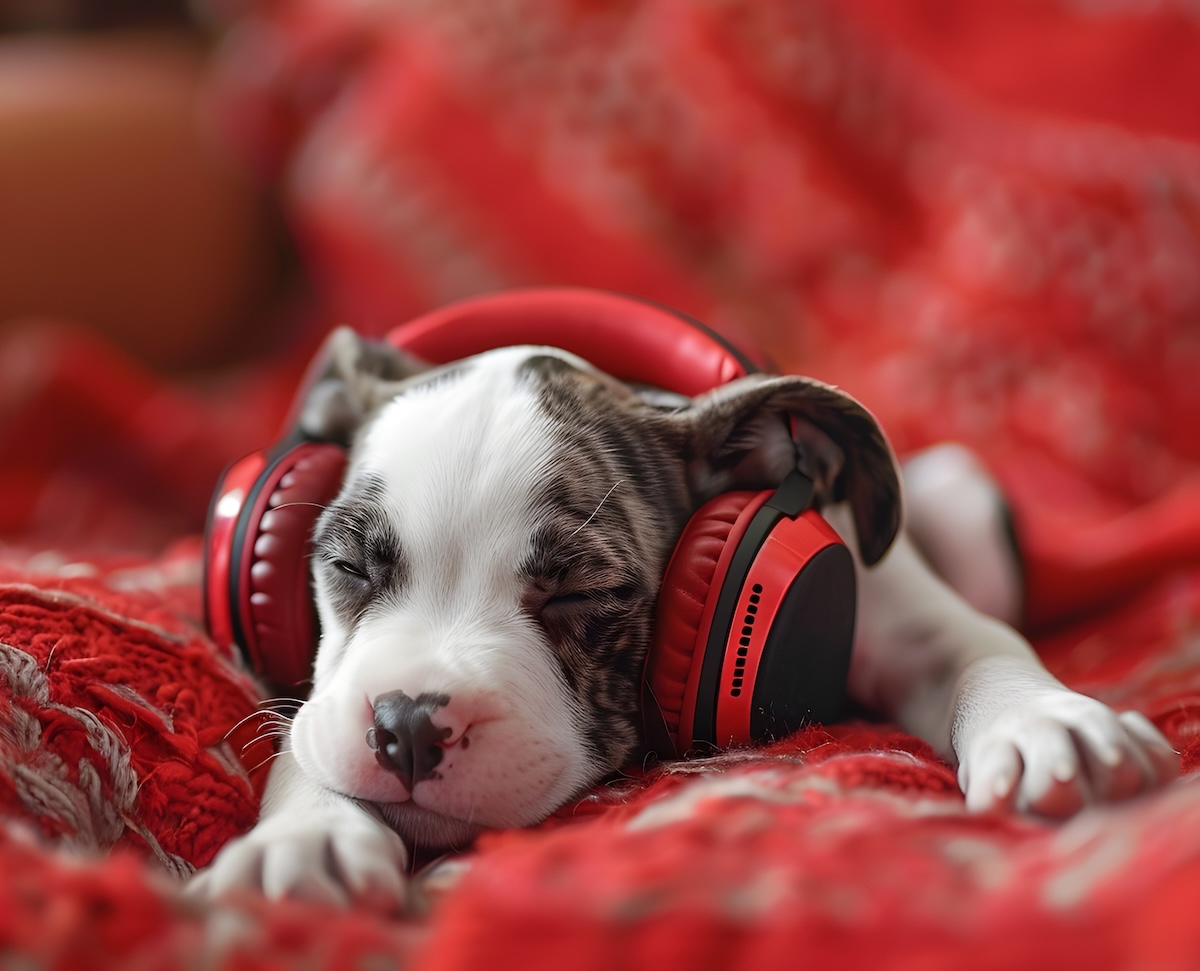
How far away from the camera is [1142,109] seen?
253 cm

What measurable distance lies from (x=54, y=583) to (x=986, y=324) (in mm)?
1991

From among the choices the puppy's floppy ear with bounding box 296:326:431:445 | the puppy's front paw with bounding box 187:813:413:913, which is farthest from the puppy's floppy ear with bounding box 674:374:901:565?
the puppy's front paw with bounding box 187:813:413:913

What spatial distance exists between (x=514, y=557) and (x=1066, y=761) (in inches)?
23.3

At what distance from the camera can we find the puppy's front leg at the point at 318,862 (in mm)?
944

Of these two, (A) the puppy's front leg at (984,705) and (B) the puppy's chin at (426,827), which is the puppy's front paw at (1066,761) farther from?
(B) the puppy's chin at (426,827)

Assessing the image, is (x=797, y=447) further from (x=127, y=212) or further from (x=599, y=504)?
(x=127, y=212)

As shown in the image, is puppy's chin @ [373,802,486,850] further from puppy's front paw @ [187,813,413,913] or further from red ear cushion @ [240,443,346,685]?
red ear cushion @ [240,443,346,685]

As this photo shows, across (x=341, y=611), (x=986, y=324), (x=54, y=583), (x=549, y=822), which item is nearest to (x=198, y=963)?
(x=549, y=822)

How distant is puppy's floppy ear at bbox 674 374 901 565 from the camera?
1334 mm

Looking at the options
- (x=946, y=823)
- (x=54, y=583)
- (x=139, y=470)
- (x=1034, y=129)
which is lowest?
(x=139, y=470)

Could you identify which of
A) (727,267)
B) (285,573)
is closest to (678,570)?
(285,573)

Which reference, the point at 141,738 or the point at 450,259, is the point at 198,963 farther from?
the point at 450,259

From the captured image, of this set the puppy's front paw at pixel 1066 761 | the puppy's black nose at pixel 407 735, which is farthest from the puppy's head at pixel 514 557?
the puppy's front paw at pixel 1066 761

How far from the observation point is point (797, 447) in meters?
1.39
